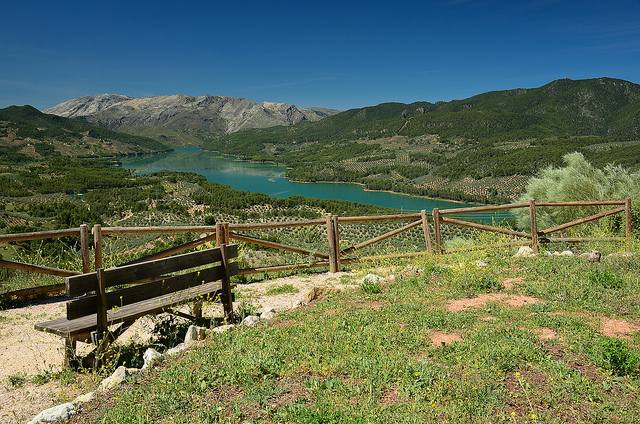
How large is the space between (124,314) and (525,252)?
9.03 meters

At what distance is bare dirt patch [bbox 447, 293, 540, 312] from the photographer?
222 inches

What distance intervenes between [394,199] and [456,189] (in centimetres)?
1882

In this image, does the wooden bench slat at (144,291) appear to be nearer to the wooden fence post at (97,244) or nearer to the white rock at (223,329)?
the white rock at (223,329)

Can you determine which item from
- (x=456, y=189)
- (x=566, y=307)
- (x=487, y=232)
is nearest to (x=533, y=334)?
(x=566, y=307)

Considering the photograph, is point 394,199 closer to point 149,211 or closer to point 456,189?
point 456,189

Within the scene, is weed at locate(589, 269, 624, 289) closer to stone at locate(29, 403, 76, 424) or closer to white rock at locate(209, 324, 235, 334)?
white rock at locate(209, 324, 235, 334)

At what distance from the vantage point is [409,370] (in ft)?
12.1

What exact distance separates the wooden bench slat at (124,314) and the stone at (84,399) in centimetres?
81

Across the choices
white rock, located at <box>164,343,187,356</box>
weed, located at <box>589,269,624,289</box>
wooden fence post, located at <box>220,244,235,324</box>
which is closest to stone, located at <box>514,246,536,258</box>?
weed, located at <box>589,269,624,289</box>

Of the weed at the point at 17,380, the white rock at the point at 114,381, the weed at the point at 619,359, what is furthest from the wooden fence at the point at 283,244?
the weed at the point at 619,359

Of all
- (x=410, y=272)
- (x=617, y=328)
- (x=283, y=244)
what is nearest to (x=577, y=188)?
(x=410, y=272)

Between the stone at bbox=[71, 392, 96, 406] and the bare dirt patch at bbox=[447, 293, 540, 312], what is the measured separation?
177 inches

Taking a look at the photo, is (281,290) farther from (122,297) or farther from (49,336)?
(49,336)

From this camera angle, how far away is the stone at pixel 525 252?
29.4 feet
